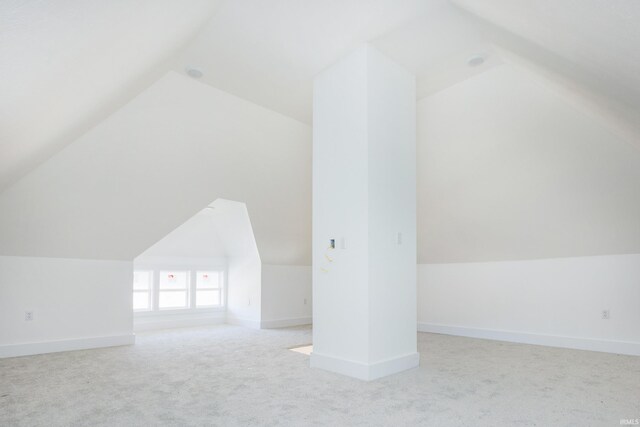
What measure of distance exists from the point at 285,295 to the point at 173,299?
1893 mm

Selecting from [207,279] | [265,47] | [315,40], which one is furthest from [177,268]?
[315,40]

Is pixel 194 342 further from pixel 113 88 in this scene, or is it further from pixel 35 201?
pixel 113 88

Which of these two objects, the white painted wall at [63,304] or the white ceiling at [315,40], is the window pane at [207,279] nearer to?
the white painted wall at [63,304]

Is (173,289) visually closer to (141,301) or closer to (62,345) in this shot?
(141,301)

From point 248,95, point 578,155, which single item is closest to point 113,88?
point 248,95

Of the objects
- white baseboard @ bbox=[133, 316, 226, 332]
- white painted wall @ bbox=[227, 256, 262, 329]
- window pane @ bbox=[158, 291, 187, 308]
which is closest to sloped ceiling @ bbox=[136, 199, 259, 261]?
white painted wall @ bbox=[227, 256, 262, 329]

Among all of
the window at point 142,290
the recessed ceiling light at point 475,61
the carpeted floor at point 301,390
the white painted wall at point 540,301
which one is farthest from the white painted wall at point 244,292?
the recessed ceiling light at point 475,61

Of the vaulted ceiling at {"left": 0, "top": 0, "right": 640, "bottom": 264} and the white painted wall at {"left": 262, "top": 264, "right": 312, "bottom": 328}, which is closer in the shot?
the vaulted ceiling at {"left": 0, "top": 0, "right": 640, "bottom": 264}

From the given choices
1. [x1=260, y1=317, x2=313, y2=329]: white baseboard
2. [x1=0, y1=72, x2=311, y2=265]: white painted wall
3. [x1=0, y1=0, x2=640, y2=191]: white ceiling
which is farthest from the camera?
[x1=260, y1=317, x2=313, y2=329]: white baseboard

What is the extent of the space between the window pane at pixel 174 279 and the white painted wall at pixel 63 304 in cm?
157

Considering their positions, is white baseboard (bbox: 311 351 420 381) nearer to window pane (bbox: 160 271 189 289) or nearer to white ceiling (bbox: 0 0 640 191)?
white ceiling (bbox: 0 0 640 191)

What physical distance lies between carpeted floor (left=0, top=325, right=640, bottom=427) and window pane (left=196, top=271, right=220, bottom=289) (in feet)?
8.34

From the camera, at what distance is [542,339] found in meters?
5.16

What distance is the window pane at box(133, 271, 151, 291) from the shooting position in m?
6.62
